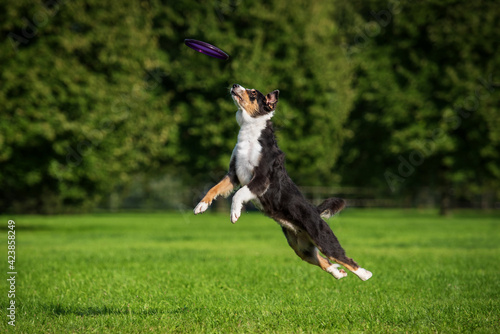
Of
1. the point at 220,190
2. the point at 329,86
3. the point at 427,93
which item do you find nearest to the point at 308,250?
the point at 220,190

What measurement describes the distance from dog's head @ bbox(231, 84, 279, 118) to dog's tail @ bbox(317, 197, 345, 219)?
3.95 ft

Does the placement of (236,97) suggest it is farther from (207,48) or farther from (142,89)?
(142,89)

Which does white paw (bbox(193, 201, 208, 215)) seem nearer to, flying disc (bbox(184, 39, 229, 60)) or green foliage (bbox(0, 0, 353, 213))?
flying disc (bbox(184, 39, 229, 60))

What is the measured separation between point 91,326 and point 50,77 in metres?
15.9

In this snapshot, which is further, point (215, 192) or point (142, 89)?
point (142, 89)

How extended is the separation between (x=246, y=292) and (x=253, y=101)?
354 cm

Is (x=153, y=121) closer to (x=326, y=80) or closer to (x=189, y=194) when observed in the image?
(x=326, y=80)

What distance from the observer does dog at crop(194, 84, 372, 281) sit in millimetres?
5613

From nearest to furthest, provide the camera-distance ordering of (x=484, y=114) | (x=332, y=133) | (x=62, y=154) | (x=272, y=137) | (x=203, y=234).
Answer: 1. (x=272, y=137)
2. (x=62, y=154)
3. (x=203, y=234)
4. (x=484, y=114)
5. (x=332, y=133)

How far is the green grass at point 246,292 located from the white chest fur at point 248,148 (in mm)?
1726

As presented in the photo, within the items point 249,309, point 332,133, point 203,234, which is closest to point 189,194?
point 332,133

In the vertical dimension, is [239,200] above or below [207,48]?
below

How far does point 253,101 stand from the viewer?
5930mm

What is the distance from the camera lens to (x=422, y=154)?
3055 cm
